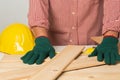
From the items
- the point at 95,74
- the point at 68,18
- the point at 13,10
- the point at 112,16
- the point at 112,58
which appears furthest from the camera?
the point at 13,10

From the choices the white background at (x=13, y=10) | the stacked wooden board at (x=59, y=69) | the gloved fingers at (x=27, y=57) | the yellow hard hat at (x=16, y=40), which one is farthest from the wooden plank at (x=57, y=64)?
the white background at (x=13, y=10)

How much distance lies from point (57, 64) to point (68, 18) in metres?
0.47

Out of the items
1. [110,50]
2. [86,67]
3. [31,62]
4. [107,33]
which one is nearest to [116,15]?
[107,33]

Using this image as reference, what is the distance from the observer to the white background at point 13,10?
215 centimetres

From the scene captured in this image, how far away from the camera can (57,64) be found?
1038mm

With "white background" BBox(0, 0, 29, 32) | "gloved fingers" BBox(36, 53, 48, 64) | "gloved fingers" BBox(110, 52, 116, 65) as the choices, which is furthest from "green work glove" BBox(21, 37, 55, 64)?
"white background" BBox(0, 0, 29, 32)

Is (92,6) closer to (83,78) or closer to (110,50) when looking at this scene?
(110,50)

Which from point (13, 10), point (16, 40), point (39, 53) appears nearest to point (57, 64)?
point (39, 53)

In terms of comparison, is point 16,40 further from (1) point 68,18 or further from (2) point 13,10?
(2) point 13,10

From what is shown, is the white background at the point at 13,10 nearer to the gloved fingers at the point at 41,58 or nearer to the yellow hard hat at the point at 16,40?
the yellow hard hat at the point at 16,40

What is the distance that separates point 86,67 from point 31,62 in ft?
0.73

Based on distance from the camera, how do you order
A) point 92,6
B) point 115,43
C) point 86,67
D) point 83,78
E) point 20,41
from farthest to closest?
1. point 92,6
2. point 20,41
3. point 115,43
4. point 86,67
5. point 83,78

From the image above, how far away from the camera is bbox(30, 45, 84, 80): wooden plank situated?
93 cm

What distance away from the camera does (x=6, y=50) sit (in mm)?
1268
